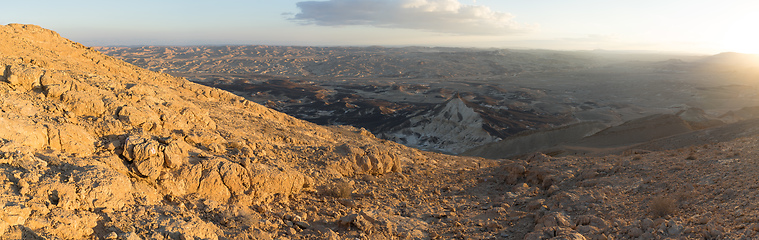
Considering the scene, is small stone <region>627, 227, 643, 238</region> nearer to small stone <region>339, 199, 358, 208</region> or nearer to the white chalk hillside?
small stone <region>339, 199, 358, 208</region>

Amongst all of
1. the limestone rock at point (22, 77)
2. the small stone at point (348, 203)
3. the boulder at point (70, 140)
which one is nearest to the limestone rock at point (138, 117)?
the boulder at point (70, 140)

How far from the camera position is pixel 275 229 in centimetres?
523

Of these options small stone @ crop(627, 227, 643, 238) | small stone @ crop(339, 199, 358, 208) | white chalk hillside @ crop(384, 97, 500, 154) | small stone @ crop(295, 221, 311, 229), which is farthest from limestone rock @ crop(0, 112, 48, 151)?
white chalk hillside @ crop(384, 97, 500, 154)

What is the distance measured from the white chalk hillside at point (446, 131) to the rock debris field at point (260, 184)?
2259 centimetres

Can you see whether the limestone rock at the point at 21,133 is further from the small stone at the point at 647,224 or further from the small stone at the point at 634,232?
the small stone at the point at 647,224

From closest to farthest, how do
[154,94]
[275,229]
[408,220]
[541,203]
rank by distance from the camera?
[275,229], [408,220], [541,203], [154,94]

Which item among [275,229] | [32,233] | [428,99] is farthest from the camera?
[428,99]

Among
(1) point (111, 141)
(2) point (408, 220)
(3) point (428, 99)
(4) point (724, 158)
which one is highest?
(1) point (111, 141)

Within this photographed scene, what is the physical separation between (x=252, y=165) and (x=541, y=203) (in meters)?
5.40

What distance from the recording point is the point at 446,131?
3534 cm

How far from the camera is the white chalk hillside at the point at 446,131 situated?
108 ft

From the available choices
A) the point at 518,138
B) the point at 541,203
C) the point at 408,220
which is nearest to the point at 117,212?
the point at 408,220

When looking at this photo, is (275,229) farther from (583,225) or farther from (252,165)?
(583,225)

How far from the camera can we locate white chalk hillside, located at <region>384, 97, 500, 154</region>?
32.8 meters
